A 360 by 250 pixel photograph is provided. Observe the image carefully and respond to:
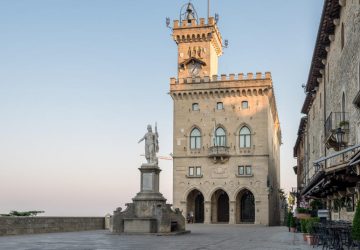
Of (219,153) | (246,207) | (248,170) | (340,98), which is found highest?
(219,153)

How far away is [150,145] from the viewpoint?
1163 inches

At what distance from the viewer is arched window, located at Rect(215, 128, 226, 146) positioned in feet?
188

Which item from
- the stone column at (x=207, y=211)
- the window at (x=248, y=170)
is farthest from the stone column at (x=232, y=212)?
the window at (x=248, y=170)

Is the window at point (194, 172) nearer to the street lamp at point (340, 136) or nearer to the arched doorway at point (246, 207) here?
the arched doorway at point (246, 207)

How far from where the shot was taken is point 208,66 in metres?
64.2

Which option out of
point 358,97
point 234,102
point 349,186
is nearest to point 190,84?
point 234,102

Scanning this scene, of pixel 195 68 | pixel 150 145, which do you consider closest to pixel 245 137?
pixel 195 68

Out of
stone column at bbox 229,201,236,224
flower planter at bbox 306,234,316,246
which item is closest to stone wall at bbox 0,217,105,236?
flower planter at bbox 306,234,316,246

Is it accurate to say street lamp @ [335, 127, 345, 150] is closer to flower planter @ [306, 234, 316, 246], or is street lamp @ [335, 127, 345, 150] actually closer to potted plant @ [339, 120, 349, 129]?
potted plant @ [339, 120, 349, 129]

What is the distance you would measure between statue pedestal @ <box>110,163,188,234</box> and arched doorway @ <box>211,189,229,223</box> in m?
28.7

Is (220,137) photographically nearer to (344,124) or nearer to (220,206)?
(220,206)

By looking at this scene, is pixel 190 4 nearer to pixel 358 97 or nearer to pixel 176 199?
pixel 176 199

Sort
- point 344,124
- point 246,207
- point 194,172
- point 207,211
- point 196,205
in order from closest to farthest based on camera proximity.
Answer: point 344,124, point 207,211, point 194,172, point 246,207, point 196,205

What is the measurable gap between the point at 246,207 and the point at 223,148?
7.27 metres
